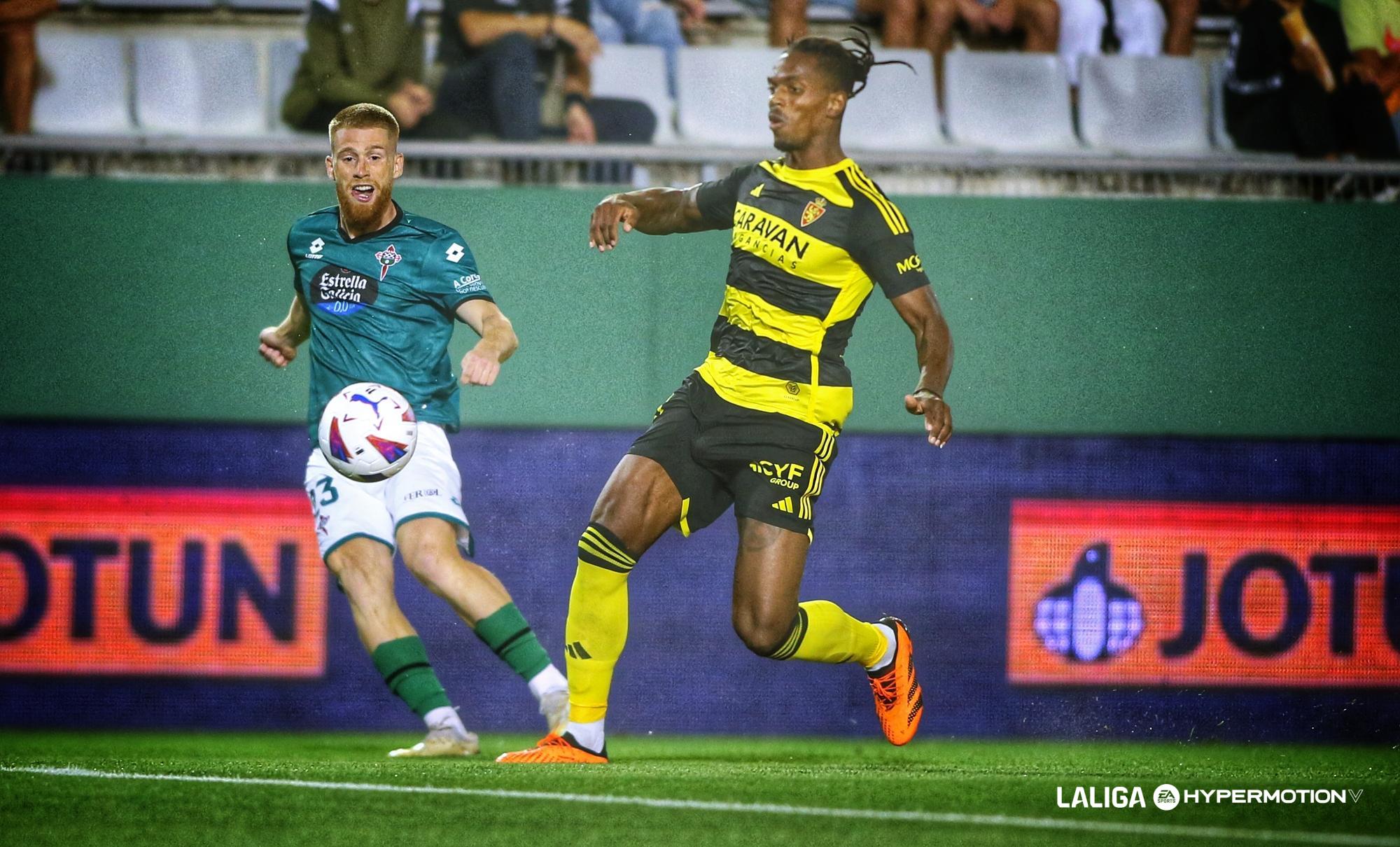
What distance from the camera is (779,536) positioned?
4965 mm

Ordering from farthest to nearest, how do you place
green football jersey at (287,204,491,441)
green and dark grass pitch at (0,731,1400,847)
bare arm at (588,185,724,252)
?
green football jersey at (287,204,491,441)
bare arm at (588,185,724,252)
green and dark grass pitch at (0,731,1400,847)

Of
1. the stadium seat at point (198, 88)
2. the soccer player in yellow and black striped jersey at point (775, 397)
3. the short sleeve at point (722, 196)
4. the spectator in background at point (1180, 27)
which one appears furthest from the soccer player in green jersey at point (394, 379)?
the spectator in background at point (1180, 27)

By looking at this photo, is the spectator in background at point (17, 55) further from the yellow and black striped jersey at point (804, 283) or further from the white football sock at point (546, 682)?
the yellow and black striped jersey at point (804, 283)

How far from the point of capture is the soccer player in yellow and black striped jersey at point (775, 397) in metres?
4.95

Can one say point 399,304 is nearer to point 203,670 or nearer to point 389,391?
point 389,391

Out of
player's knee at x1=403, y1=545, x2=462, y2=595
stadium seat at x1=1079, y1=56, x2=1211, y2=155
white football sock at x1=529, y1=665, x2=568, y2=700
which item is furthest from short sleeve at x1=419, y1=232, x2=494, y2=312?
stadium seat at x1=1079, y1=56, x2=1211, y2=155

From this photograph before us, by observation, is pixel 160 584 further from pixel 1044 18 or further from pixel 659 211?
pixel 1044 18

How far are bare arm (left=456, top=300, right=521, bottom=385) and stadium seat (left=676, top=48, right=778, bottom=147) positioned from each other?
2.13 m

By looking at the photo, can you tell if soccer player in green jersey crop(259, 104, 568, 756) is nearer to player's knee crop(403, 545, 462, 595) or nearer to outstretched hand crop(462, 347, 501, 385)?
player's knee crop(403, 545, 462, 595)

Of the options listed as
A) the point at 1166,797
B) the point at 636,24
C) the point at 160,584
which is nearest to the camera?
the point at 1166,797

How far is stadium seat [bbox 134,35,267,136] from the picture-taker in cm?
733

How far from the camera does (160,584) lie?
22.2ft

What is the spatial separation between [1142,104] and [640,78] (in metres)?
2.37

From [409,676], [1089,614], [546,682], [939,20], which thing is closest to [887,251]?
[546,682]
